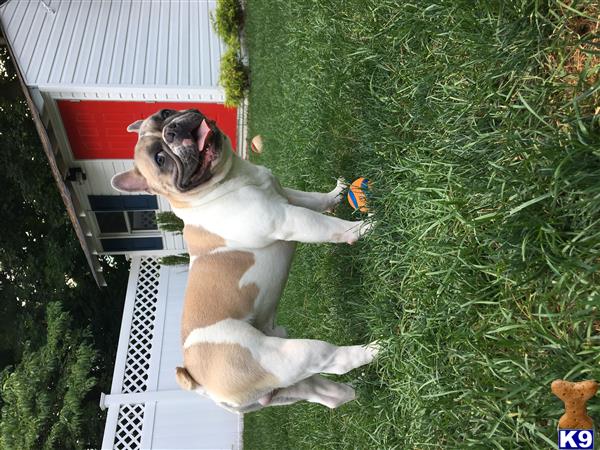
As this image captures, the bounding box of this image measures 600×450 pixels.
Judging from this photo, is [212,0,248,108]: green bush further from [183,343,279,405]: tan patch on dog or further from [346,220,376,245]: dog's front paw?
[183,343,279,405]: tan patch on dog

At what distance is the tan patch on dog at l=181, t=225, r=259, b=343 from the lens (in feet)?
10.1

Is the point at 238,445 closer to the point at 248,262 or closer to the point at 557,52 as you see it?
the point at 248,262

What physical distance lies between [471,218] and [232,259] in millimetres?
1609

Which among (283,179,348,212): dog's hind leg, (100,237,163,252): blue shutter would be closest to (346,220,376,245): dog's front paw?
(283,179,348,212): dog's hind leg

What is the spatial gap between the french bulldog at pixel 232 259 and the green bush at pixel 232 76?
5876mm

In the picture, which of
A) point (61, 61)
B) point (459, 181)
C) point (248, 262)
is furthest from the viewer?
point (61, 61)

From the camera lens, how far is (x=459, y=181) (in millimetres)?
2168

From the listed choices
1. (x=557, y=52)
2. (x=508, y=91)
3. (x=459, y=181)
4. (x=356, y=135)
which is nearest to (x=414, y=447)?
(x=459, y=181)

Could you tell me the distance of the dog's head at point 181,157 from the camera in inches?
115

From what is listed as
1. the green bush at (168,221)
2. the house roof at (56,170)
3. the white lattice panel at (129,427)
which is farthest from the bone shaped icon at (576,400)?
the green bush at (168,221)

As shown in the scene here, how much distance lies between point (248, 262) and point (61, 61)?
24.8 feet

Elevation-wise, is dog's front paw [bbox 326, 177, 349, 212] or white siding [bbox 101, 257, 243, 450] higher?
dog's front paw [bbox 326, 177, 349, 212]

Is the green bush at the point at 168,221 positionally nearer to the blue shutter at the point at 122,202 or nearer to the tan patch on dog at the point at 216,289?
the blue shutter at the point at 122,202

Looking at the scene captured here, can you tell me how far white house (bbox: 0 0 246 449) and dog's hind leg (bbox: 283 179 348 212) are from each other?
20.1 feet
